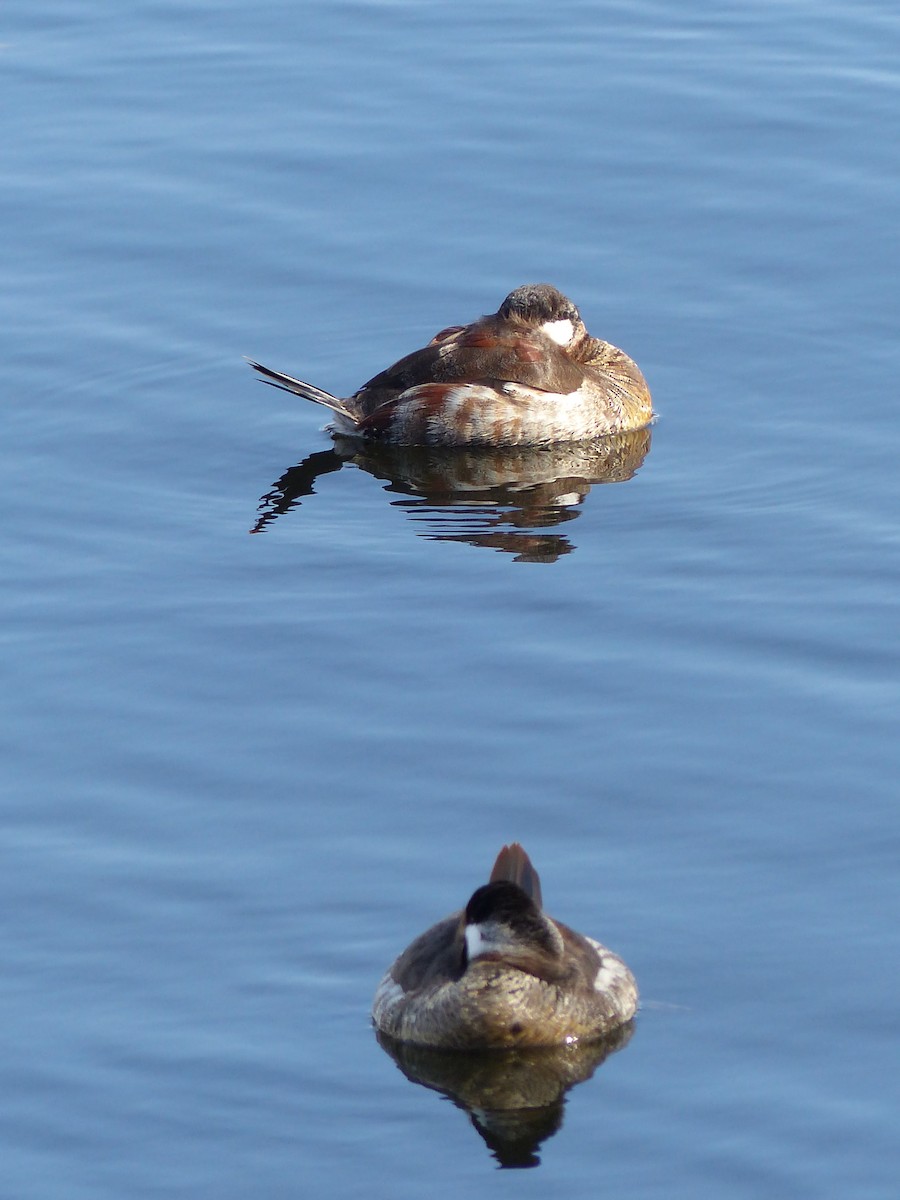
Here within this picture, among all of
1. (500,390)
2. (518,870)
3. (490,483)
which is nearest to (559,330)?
(500,390)

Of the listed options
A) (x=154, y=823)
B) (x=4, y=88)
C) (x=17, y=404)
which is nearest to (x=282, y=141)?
(x=4, y=88)

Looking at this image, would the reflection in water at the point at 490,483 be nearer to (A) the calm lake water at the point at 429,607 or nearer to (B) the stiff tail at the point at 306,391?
(A) the calm lake water at the point at 429,607

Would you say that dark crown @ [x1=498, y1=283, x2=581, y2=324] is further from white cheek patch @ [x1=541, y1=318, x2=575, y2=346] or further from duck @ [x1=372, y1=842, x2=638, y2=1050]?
duck @ [x1=372, y1=842, x2=638, y2=1050]

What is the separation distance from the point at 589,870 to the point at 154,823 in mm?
1803

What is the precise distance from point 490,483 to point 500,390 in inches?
33.3

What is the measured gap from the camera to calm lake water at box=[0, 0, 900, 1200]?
8.16 meters

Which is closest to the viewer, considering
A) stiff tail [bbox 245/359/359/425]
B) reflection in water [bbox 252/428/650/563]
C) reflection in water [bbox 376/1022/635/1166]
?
reflection in water [bbox 376/1022/635/1166]

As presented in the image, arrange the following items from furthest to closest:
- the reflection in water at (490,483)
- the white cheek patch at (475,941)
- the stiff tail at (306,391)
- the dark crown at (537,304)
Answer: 1. the dark crown at (537,304)
2. the stiff tail at (306,391)
3. the reflection in water at (490,483)
4. the white cheek patch at (475,941)

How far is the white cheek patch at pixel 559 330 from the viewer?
581 inches

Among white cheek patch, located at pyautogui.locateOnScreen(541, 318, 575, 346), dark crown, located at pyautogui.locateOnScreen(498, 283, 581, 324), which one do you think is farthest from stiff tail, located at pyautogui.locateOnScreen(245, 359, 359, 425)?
white cheek patch, located at pyautogui.locateOnScreen(541, 318, 575, 346)

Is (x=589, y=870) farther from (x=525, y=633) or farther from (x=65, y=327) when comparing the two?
(x=65, y=327)

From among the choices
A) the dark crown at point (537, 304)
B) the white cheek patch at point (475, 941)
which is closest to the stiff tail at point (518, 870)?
the white cheek patch at point (475, 941)

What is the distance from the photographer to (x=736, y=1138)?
25.5 feet

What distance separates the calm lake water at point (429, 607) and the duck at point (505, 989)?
6.4 inches
